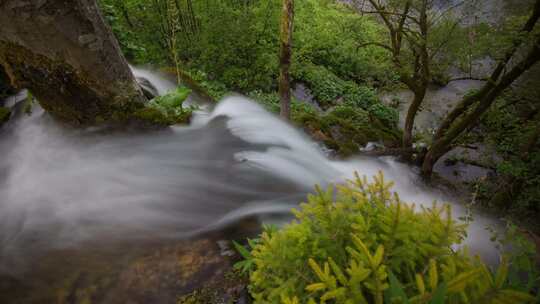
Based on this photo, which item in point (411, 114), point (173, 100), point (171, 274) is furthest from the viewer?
point (411, 114)

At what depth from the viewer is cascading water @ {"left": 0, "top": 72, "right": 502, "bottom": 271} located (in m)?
2.90

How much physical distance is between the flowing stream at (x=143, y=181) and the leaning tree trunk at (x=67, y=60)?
399mm

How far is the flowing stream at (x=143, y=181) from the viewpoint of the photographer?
2.87 meters

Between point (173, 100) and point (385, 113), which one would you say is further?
point (385, 113)

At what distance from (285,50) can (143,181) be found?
3721 mm

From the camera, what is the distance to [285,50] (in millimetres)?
5828

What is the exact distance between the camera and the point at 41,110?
14.3 ft

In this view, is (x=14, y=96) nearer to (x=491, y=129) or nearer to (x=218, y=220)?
(x=218, y=220)

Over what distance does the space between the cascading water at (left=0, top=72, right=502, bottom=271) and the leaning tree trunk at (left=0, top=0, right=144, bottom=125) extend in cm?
40

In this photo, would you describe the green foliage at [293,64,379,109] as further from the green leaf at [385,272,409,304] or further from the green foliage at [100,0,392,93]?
the green leaf at [385,272,409,304]

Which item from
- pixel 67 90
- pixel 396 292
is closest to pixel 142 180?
pixel 67 90

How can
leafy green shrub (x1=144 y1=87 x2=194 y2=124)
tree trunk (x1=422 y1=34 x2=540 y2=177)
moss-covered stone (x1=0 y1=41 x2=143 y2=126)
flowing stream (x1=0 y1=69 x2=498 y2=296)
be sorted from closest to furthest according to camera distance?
flowing stream (x1=0 y1=69 x2=498 y2=296) → moss-covered stone (x1=0 y1=41 x2=143 y2=126) → tree trunk (x1=422 y1=34 x2=540 y2=177) → leafy green shrub (x1=144 y1=87 x2=194 y2=124)

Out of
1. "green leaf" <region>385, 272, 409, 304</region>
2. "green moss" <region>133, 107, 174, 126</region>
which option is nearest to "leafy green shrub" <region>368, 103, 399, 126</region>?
"green moss" <region>133, 107, 174, 126</region>

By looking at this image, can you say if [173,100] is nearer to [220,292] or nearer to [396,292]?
[220,292]
